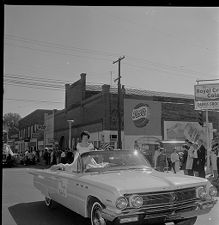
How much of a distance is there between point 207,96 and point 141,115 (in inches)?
643

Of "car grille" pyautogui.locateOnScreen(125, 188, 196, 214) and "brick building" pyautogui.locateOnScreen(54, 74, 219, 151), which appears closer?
"car grille" pyautogui.locateOnScreen(125, 188, 196, 214)

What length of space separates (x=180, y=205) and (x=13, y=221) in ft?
9.42

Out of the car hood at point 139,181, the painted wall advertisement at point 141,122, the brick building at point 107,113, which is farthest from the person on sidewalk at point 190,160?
the painted wall advertisement at point 141,122

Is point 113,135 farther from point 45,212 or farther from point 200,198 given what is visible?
point 200,198

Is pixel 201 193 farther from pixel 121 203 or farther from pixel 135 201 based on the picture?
pixel 121 203

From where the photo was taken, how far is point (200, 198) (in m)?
4.84

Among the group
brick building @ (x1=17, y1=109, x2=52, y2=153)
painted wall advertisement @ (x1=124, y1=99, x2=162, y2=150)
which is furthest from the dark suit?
brick building @ (x1=17, y1=109, x2=52, y2=153)

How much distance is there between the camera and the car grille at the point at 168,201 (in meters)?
4.44

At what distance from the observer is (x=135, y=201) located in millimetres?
4359

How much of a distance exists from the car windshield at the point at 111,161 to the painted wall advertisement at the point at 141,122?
22587 millimetres

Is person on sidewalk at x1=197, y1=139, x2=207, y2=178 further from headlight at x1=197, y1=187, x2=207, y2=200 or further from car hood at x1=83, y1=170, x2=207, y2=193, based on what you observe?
headlight at x1=197, y1=187, x2=207, y2=200

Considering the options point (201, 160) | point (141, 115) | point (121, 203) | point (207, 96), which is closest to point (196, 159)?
point (201, 160)

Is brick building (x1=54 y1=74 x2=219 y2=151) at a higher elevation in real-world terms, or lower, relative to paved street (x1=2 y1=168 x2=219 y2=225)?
higher

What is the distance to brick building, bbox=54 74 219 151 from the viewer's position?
95.5 feet
